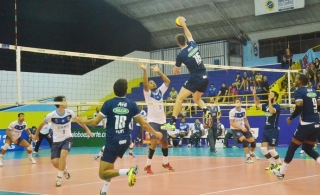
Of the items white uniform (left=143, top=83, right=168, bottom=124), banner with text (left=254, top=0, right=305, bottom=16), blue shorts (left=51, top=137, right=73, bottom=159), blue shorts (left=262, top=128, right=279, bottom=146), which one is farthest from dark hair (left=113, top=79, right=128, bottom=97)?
banner with text (left=254, top=0, right=305, bottom=16)

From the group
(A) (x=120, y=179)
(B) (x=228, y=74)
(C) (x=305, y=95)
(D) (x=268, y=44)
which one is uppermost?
(D) (x=268, y=44)

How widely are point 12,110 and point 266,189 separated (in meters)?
21.1

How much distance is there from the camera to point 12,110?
2678 centimetres

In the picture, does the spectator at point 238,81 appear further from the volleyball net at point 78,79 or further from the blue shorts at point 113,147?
the blue shorts at point 113,147

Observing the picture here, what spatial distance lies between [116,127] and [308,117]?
4.16 metres

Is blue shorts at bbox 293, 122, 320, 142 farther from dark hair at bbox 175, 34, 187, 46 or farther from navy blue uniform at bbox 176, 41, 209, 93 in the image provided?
dark hair at bbox 175, 34, 187, 46

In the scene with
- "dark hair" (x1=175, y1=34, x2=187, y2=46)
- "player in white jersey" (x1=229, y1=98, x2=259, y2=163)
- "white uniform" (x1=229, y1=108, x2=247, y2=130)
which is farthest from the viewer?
"white uniform" (x1=229, y1=108, x2=247, y2=130)

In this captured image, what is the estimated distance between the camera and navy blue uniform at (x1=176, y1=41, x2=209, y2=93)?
9195 mm

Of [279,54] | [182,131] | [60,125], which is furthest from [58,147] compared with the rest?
[279,54]

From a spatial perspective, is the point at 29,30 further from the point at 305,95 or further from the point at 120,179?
the point at 305,95

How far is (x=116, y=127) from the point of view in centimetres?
696

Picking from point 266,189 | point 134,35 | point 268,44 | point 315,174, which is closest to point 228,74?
point 268,44

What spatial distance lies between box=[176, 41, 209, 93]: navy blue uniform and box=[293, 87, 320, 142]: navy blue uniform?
1.90m

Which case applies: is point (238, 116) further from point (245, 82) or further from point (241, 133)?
point (245, 82)
